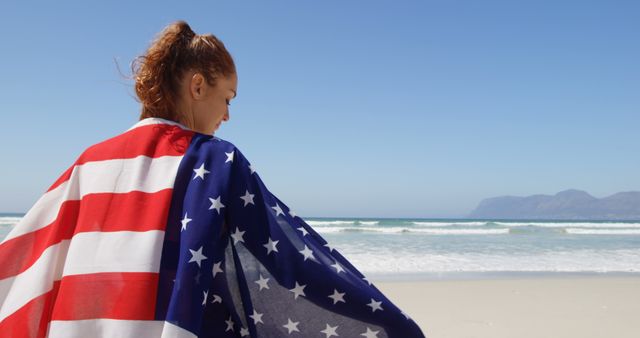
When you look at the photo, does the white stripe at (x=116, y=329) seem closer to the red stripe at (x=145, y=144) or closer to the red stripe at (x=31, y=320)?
the red stripe at (x=31, y=320)

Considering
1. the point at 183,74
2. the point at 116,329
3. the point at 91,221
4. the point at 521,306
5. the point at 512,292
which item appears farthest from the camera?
the point at 512,292

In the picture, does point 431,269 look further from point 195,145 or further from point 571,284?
point 195,145

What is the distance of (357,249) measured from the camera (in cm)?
1370

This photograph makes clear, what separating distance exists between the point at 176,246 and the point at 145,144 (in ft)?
1.00

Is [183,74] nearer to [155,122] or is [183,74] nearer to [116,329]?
[155,122]

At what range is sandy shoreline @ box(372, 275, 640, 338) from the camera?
5.13 m

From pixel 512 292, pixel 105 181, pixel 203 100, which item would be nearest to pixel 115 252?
pixel 105 181

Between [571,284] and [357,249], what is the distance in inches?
261

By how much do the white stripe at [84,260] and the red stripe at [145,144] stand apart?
220mm

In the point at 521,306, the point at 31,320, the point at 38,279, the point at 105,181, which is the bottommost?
the point at 521,306

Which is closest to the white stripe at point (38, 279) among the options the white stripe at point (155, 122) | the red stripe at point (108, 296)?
the red stripe at point (108, 296)

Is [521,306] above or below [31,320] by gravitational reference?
below

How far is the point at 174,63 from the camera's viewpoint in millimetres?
1438

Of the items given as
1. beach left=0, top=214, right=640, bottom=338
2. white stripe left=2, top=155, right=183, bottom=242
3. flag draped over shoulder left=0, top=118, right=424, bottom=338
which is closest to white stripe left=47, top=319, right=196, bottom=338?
flag draped over shoulder left=0, top=118, right=424, bottom=338
